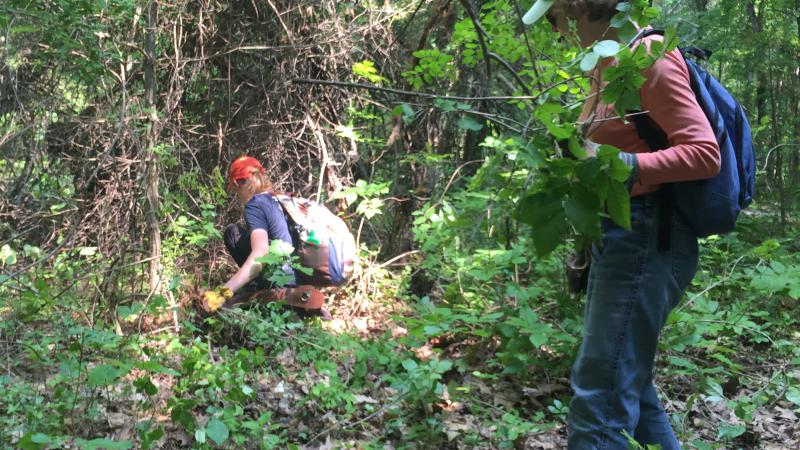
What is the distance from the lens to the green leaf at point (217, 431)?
240 cm

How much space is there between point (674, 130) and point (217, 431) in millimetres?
1894

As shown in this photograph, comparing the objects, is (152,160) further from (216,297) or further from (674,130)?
(674,130)

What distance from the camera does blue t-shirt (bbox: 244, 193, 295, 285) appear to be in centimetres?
438

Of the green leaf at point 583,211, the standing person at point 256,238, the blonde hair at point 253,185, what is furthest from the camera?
the blonde hair at point 253,185

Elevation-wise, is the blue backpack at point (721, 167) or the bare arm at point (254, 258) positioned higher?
the blue backpack at point (721, 167)

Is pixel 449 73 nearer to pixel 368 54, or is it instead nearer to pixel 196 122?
pixel 368 54

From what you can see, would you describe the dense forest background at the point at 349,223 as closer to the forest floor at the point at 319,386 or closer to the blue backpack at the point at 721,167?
the forest floor at the point at 319,386

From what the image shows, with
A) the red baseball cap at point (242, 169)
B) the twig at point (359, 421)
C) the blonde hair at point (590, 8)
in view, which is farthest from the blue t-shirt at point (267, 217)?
the blonde hair at point (590, 8)

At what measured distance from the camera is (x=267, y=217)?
4.41 metres

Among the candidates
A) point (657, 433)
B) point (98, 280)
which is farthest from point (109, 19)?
point (657, 433)

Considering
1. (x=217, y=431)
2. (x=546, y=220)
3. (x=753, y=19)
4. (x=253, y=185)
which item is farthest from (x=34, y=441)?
(x=753, y=19)

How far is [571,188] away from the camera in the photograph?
5.53ft

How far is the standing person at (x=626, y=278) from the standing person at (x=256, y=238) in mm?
2583

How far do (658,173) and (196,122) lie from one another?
382 cm
